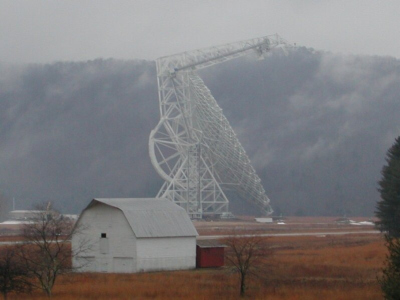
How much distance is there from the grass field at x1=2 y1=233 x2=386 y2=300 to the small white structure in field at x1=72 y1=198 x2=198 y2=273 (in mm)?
1923

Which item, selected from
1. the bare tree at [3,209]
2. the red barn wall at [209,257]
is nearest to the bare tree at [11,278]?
the red barn wall at [209,257]

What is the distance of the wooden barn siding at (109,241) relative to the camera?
51.3 meters

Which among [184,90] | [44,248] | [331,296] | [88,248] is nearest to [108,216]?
[88,248]

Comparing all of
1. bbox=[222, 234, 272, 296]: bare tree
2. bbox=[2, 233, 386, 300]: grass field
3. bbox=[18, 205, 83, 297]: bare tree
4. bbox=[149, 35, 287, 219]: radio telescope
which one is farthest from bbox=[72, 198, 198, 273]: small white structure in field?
bbox=[149, 35, 287, 219]: radio telescope

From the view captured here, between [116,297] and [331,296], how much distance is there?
29.5 feet

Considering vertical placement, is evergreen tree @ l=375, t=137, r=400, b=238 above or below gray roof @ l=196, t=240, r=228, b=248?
above

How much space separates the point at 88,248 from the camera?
52.1 m

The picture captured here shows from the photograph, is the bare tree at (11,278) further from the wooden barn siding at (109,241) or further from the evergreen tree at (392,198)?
the evergreen tree at (392,198)

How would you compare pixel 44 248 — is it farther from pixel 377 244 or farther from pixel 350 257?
pixel 377 244

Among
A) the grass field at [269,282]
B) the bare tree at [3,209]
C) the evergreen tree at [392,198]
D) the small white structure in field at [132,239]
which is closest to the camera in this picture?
the grass field at [269,282]

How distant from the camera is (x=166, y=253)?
5194 centimetres

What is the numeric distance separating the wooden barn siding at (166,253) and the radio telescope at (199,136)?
4912cm

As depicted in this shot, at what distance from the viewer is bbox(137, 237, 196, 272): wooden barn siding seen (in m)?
51.0

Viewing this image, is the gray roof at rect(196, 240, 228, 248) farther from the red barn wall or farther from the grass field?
the grass field
